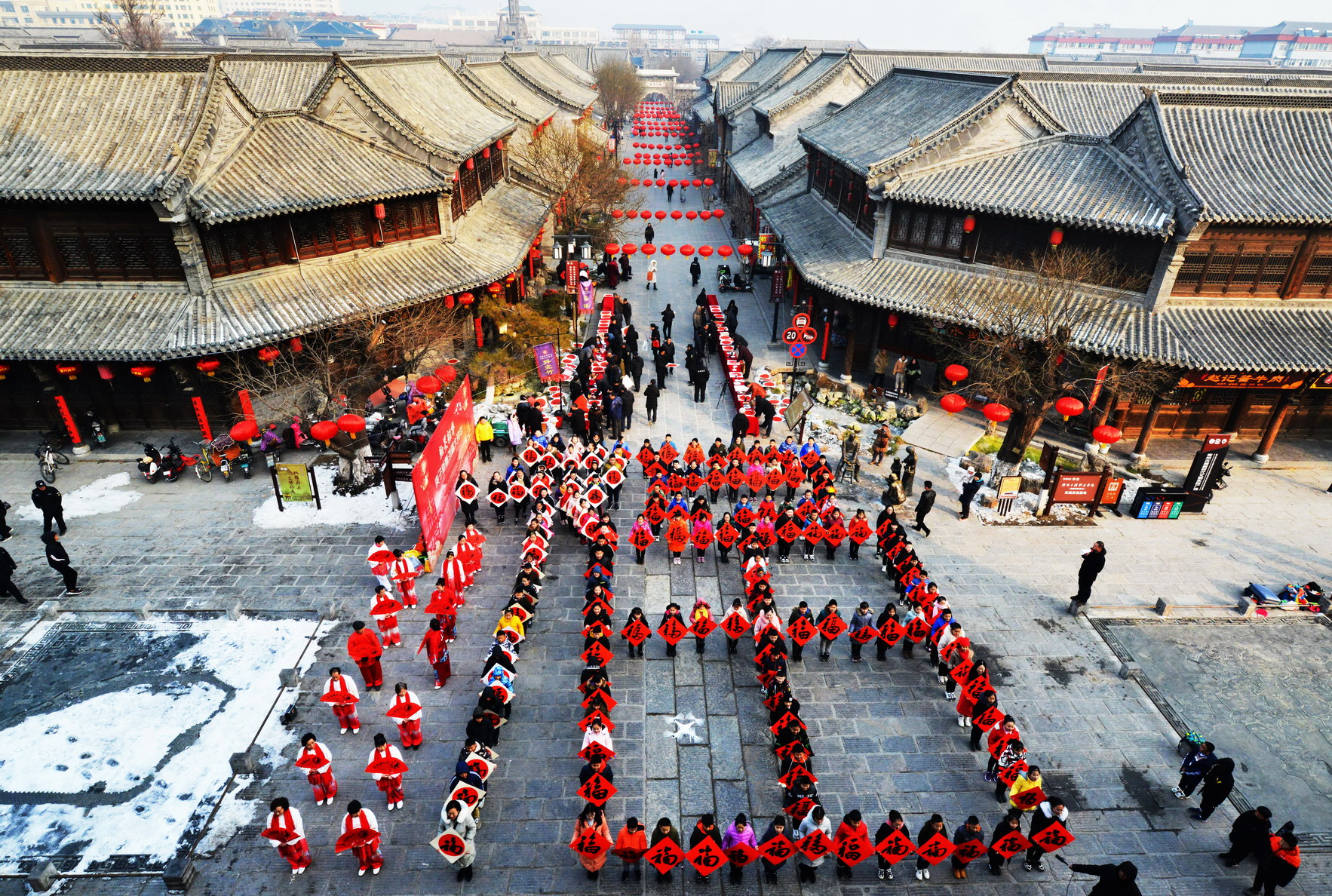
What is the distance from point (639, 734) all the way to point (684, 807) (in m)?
1.75

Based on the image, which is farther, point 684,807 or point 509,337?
point 509,337

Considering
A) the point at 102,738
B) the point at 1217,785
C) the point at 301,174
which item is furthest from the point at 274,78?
the point at 1217,785

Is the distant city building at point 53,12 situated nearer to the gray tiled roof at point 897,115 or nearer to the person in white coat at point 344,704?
the gray tiled roof at point 897,115

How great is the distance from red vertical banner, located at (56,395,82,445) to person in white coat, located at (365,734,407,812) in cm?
1775

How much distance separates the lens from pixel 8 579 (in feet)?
55.4

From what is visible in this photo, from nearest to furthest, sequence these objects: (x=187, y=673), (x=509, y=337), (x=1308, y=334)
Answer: (x=187, y=673) < (x=1308, y=334) < (x=509, y=337)

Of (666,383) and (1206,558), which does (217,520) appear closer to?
(666,383)

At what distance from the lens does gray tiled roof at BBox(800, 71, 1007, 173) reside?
27.7 meters

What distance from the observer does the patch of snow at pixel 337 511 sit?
2031 centimetres

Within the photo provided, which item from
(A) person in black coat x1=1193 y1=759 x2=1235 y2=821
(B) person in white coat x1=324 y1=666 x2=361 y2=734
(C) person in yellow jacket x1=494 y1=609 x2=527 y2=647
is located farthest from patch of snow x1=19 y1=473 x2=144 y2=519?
A: (A) person in black coat x1=1193 y1=759 x2=1235 y2=821

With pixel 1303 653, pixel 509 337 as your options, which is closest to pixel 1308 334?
pixel 1303 653

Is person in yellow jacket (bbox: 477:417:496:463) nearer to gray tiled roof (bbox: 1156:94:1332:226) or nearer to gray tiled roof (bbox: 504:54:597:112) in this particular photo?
gray tiled roof (bbox: 1156:94:1332:226)

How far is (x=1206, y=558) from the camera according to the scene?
19891 mm

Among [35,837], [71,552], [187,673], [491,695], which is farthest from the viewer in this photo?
[71,552]
